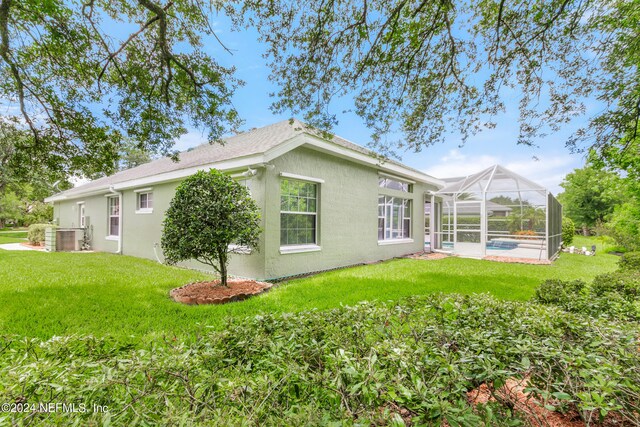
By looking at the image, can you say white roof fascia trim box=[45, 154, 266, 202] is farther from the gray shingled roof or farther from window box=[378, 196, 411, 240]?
window box=[378, 196, 411, 240]

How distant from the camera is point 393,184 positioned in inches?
473

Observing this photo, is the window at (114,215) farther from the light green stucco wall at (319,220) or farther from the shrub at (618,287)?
the shrub at (618,287)

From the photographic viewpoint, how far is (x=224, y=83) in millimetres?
5973

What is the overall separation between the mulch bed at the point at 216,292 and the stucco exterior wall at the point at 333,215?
0.76 m

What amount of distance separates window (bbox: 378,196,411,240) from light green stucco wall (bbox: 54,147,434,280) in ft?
1.08

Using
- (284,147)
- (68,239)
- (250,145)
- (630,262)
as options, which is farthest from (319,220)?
(68,239)

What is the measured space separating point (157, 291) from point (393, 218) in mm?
9340

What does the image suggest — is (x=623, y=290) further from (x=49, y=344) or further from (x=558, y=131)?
(x=49, y=344)

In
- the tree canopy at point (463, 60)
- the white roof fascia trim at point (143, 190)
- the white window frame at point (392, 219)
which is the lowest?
the white window frame at point (392, 219)

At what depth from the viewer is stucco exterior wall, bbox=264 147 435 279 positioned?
7.17 metres

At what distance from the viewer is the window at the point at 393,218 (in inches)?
452

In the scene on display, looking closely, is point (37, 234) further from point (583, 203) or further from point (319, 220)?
point (583, 203)

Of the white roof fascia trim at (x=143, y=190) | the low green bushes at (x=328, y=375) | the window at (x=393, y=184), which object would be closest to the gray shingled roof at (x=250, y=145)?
the white roof fascia trim at (x=143, y=190)

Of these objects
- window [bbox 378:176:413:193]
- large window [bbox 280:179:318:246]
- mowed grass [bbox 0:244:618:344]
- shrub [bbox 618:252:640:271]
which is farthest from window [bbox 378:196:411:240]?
shrub [bbox 618:252:640:271]
